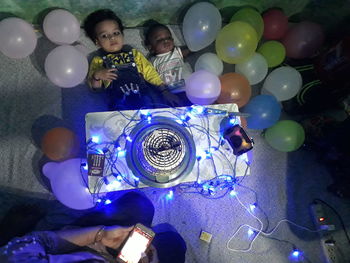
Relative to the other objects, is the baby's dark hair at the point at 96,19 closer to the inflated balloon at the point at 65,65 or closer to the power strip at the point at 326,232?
the inflated balloon at the point at 65,65

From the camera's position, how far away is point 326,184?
73.5 inches

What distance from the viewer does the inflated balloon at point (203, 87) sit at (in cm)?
150

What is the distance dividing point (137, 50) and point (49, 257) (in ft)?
4.08

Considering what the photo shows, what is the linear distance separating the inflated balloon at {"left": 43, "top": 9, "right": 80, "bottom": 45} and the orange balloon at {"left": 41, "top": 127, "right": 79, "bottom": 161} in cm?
52

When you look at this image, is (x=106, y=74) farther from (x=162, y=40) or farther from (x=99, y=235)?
(x=99, y=235)

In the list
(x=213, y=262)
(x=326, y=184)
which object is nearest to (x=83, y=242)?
(x=213, y=262)

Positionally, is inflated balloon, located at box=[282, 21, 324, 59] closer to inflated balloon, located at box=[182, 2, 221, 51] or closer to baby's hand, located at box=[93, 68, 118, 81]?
inflated balloon, located at box=[182, 2, 221, 51]

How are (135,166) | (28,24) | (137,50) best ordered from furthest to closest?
(137,50), (28,24), (135,166)

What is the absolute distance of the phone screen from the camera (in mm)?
1349

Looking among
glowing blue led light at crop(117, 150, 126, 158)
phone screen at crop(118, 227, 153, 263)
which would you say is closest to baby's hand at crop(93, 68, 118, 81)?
glowing blue led light at crop(117, 150, 126, 158)

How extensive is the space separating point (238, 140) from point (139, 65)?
824 mm

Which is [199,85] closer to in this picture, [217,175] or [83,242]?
[217,175]

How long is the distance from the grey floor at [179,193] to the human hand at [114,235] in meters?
0.28

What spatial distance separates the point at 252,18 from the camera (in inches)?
66.2
